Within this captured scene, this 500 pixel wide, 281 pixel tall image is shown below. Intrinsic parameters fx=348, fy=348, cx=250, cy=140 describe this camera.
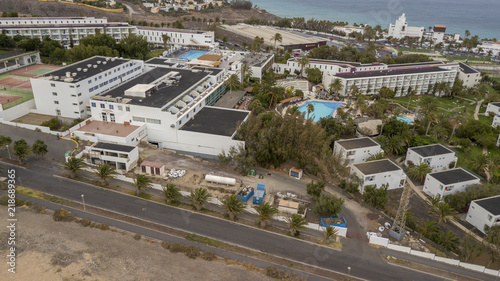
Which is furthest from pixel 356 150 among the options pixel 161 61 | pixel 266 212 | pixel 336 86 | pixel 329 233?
pixel 161 61

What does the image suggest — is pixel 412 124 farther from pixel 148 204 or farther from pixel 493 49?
pixel 493 49

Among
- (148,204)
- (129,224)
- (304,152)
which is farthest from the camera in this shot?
(304,152)

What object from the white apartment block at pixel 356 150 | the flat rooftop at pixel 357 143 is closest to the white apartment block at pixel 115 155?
the white apartment block at pixel 356 150

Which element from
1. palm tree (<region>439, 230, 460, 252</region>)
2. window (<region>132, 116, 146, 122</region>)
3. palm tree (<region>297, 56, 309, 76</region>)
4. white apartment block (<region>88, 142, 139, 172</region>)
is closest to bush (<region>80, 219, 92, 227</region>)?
white apartment block (<region>88, 142, 139, 172</region>)

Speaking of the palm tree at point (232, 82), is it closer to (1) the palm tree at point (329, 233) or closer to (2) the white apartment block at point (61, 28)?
(1) the palm tree at point (329, 233)

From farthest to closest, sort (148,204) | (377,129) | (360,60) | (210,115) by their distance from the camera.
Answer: (360,60) → (377,129) → (210,115) → (148,204)

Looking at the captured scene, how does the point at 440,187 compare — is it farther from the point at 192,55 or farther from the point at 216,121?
the point at 192,55

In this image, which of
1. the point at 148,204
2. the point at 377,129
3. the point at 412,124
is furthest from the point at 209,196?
the point at 412,124

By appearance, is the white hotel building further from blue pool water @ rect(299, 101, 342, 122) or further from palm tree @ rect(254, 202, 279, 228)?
palm tree @ rect(254, 202, 279, 228)
